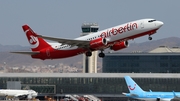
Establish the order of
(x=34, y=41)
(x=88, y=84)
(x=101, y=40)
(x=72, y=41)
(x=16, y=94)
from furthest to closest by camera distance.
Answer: (x=88, y=84), (x=16, y=94), (x=34, y=41), (x=72, y=41), (x=101, y=40)

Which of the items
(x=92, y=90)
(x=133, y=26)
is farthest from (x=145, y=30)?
(x=92, y=90)

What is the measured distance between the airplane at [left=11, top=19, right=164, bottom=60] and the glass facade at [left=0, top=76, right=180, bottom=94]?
6747 cm

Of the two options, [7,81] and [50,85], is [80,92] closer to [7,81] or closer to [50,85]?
[50,85]

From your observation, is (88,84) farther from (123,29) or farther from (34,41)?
(123,29)

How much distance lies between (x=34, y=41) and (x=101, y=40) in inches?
716

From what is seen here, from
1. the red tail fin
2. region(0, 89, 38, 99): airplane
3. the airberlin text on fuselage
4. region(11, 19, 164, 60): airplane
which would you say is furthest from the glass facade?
the airberlin text on fuselage

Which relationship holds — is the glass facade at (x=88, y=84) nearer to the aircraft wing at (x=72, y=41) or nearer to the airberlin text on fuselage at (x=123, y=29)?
the aircraft wing at (x=72, y=41)

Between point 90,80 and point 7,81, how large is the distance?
22.8m

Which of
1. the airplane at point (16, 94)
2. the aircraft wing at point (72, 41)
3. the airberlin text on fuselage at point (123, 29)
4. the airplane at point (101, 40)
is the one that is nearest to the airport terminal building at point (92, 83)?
the airplane at point (16, 94)

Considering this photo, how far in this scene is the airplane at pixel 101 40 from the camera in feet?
309

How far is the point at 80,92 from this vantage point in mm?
173250

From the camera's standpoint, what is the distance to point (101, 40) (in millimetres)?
95875

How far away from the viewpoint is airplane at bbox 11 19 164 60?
94125mm

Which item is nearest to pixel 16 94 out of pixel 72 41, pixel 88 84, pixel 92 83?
pixel 88 84
